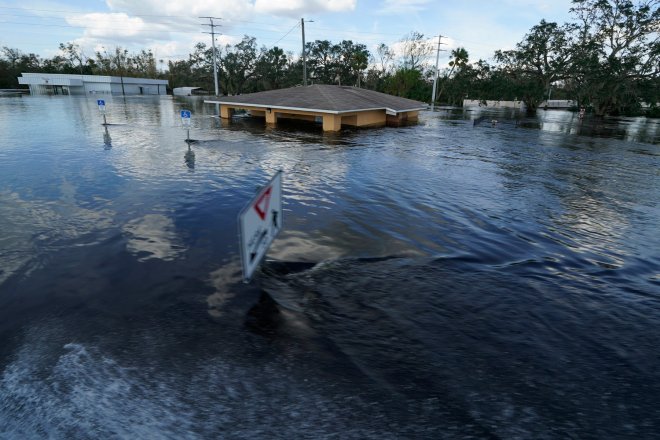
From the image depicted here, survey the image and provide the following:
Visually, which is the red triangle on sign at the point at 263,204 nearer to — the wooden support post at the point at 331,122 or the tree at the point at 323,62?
the wooden support post at the point at 331,122

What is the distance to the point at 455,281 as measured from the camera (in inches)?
239

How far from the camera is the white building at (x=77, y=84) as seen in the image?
79.0 m

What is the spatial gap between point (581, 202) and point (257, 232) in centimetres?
1061

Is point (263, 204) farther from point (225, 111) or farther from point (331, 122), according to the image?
point (225, 111)

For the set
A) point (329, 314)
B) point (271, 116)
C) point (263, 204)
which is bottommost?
point (329, 314)

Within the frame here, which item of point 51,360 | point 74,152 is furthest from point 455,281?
point 74,152

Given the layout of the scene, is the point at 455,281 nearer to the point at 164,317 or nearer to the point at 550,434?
the point at 550,434

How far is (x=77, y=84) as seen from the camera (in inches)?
3221

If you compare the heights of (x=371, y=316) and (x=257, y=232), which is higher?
(x=257, y=232)

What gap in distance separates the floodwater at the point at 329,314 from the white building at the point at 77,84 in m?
87.8

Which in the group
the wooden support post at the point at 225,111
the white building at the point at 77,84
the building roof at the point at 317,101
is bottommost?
the wooden support post at the point at 225,111

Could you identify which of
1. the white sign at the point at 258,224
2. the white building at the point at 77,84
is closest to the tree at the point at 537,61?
the white sign at the point at 258,224

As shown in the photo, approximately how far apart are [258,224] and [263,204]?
289 millimetres

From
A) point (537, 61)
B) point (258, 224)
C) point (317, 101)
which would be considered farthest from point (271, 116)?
point (537, 61)
